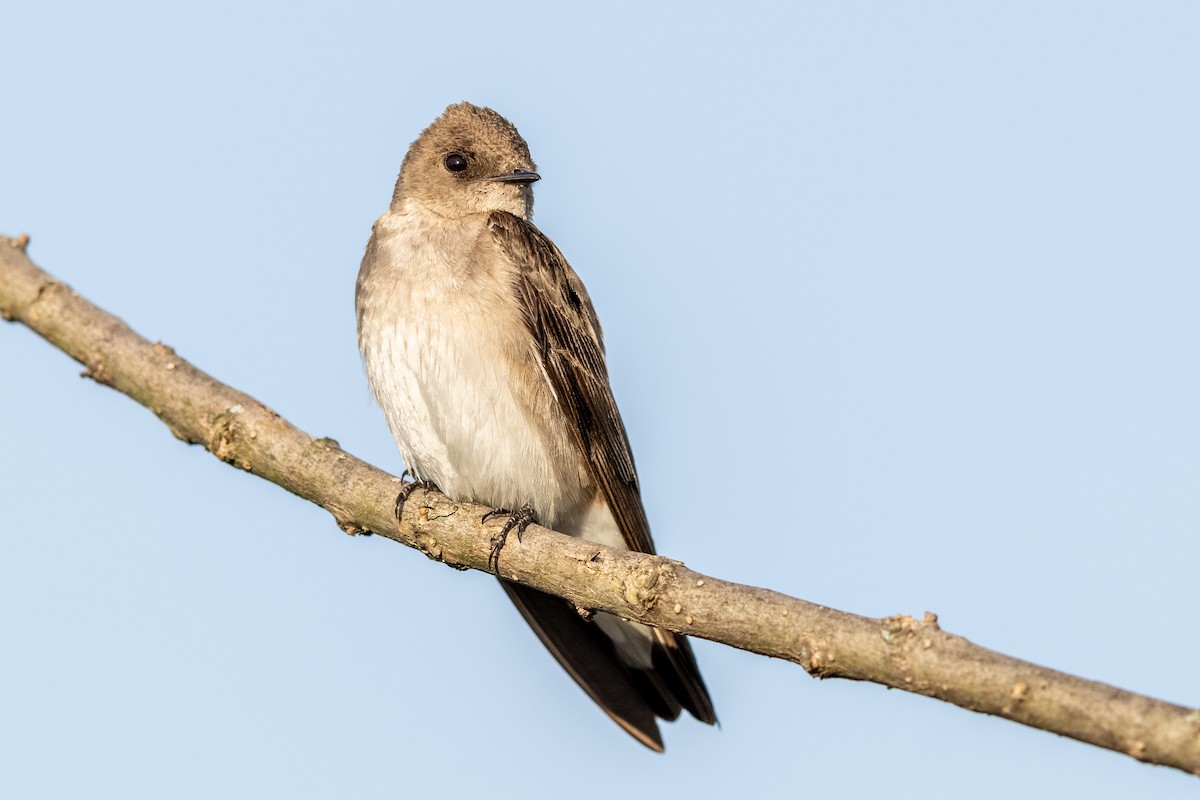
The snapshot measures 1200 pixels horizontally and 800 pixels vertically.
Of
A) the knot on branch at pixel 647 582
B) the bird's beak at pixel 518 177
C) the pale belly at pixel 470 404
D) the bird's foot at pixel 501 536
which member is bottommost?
the knot on branch at pixel 647 582

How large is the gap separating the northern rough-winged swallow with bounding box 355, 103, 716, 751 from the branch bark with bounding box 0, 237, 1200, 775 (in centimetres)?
84

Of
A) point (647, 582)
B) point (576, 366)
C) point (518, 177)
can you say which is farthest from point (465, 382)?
point (647, 582)

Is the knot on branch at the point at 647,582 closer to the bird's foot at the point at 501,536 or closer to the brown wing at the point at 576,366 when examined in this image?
the bird's foot at the point at 501,536

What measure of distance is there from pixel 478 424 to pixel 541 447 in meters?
0.41

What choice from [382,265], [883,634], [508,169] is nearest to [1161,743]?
[883,634]

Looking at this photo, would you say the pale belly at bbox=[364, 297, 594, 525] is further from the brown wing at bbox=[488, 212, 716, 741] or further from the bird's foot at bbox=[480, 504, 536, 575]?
the bird's foot at bbox=[480, 504, 536, 575]

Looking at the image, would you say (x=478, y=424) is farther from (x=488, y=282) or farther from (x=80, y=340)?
(x=80, y=340)

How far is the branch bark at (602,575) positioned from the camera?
13.8 ft

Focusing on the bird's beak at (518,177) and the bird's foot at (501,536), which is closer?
the bird's foot at (501,536)

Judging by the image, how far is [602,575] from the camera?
593 cm

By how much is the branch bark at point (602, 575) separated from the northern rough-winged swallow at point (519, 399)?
2.75 ft

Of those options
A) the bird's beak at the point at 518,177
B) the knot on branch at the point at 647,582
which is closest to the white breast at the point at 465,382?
the bird's beak at the point at 518,177

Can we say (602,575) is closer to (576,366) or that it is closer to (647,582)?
(647,582)

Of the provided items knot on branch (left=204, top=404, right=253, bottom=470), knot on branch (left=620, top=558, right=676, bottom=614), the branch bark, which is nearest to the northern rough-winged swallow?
the branch bark
